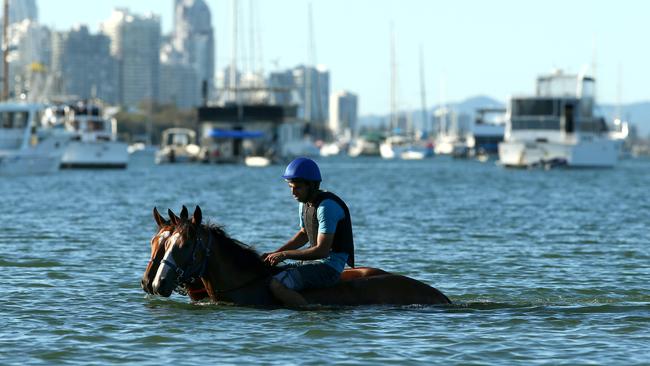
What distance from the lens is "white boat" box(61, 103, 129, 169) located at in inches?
4109

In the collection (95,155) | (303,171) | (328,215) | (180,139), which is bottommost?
(180,139)

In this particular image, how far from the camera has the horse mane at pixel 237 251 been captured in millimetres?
15070

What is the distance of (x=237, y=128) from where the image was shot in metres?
144

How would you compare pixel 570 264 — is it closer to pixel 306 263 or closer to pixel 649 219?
pixel 306 263

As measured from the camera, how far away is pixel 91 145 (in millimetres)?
104750

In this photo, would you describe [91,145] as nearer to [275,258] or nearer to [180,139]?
[180,139]

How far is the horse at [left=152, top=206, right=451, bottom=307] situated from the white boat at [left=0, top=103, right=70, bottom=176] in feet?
225

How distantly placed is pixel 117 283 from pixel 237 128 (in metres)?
124

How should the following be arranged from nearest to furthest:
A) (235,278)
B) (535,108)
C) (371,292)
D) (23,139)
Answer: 1. (235,278)
2. (371,292)
3. (23,139)
4. (535,108)

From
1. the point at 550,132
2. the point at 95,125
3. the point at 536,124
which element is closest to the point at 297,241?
the point at 95,125

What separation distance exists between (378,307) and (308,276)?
102 cm

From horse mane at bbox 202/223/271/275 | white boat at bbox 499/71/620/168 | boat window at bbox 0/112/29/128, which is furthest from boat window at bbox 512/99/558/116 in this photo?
horse mane at bbox 202/223/271/275

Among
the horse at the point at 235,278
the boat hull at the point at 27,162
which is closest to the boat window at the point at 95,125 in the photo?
the boat hull at the point at 27,162

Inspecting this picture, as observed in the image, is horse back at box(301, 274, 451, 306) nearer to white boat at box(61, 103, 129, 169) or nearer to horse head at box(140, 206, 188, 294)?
horse head at box(140, 206, 188, 294)
